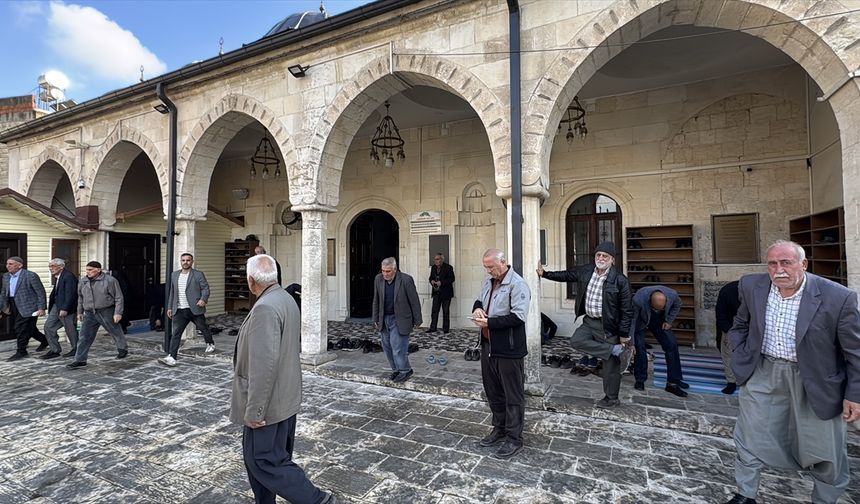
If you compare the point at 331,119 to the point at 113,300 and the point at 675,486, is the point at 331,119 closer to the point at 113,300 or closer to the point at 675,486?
the point at 113,300

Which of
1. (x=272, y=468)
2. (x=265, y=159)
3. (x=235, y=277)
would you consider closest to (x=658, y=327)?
(x=272, y=468)

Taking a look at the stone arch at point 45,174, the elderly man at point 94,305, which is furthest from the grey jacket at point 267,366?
the stone arch at point 45,174

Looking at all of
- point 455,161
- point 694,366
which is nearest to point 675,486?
point 694,366

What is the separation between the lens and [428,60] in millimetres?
4906

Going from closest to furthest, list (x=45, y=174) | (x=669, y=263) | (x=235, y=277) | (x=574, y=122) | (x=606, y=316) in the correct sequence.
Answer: (x=606, y=316) → (x=669, y=263) → (x=574, y=122) → (x=45, y=174) → (x=235, y=277)

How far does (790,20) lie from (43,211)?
10.9 m

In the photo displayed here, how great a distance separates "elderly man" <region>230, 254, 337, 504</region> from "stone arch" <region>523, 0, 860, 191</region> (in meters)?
2.97

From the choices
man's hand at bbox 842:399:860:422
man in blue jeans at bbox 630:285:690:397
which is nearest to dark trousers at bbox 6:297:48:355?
man in blue jeans at bbox 630:285:690:397

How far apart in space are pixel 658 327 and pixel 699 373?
1.32 metres

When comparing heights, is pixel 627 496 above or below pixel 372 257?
below

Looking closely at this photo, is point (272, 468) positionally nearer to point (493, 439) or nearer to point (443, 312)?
point (493, 439)

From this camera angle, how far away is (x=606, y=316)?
3.85 meters

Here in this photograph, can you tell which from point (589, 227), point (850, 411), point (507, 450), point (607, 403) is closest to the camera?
point (850, 411)

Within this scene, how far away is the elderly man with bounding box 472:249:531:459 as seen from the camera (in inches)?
125
